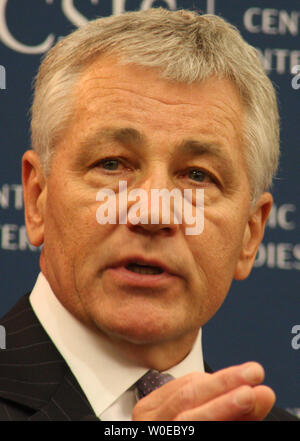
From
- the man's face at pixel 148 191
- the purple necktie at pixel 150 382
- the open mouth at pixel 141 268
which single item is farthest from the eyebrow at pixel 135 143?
the purple necktie at pixel 150 382

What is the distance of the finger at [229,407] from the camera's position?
1.53 metres

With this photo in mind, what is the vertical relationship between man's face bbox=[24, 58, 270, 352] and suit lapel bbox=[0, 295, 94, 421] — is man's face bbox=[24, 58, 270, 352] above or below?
above

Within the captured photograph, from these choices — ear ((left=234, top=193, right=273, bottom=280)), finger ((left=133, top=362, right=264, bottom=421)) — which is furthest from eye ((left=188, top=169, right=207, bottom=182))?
finger ((left=133, top=362, right=264, bottom=421))

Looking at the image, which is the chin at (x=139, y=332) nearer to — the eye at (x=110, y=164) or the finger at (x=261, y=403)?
the eye at (x=110, y=164)

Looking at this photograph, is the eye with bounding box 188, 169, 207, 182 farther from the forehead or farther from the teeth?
the teeth

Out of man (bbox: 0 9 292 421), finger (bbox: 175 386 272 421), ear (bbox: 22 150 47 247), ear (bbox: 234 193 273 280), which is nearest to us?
finger (bbox: 175 386 272 421)

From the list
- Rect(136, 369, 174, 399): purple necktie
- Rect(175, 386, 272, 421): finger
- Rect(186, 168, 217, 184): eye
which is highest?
Rect(186, 168, 217, 184): eye

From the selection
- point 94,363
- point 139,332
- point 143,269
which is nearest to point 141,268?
point 143,269

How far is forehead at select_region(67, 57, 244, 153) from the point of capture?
223 centimetres

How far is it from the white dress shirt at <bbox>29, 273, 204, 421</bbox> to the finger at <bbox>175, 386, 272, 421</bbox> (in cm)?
57

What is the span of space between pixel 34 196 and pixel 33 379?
1.85ft

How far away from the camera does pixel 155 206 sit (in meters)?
2.10

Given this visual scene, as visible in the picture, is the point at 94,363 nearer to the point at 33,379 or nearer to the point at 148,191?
the point at 33,379
